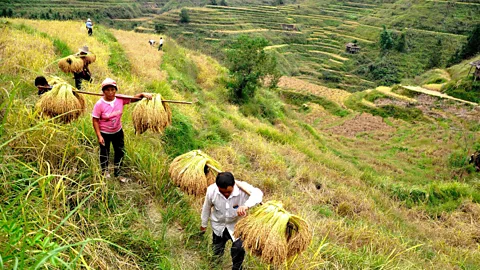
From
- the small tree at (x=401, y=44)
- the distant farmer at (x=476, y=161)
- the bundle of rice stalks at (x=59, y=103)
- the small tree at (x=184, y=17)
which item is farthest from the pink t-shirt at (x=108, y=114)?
the small tree at (x=184, y=17)

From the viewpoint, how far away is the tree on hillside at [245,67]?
15.7 m

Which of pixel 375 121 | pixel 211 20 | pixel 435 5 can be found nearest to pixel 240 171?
pixel 375 121

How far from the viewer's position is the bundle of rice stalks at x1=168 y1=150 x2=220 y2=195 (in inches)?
118

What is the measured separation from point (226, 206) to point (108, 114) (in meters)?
1.75

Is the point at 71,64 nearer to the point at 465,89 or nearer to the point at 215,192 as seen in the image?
the point at 215,192

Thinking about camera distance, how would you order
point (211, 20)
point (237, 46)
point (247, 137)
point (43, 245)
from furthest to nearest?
point (211, 20)
point (237, 46)
point (247, 137)
point (43, 245)

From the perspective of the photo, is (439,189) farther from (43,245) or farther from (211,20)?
(211,20)

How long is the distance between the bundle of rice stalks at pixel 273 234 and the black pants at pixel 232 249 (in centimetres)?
50

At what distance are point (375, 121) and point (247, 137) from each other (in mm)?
21399

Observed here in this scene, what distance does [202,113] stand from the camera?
9.70 meters

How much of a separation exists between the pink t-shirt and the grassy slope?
31 cm

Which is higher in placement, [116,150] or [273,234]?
[273,234]

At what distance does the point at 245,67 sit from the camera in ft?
51.9

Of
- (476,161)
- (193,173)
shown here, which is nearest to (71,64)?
(193,173)
